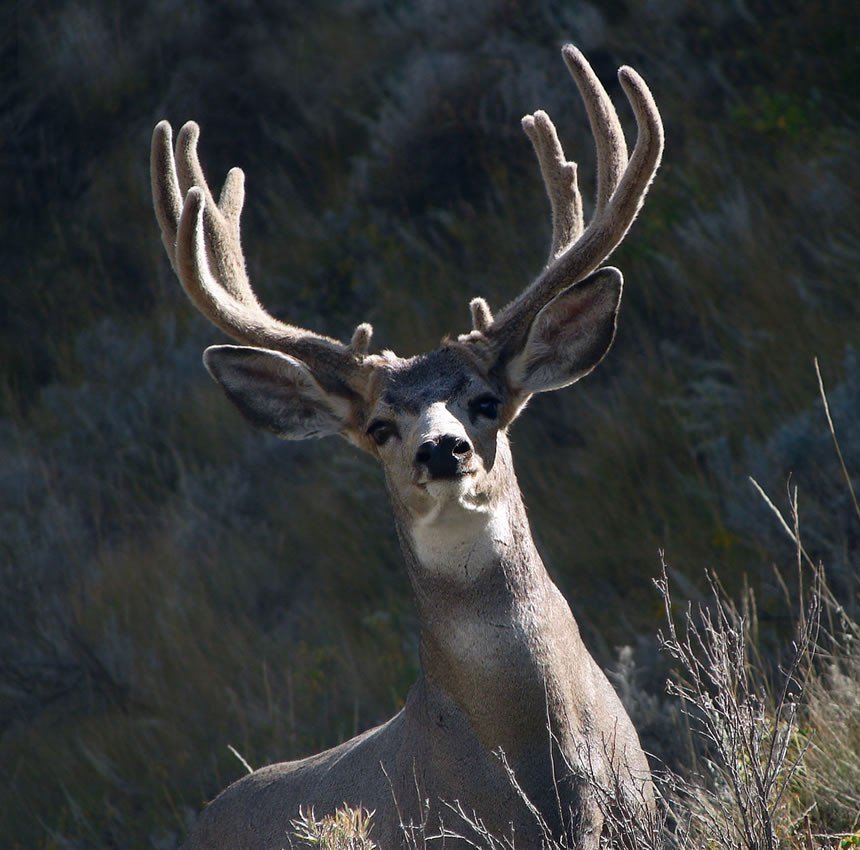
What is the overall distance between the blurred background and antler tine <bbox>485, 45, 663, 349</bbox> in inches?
69.8

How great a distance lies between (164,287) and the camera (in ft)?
33.7

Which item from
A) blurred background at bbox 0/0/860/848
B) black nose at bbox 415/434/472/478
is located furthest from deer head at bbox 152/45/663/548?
blurred background at bbox 0/0/860/848

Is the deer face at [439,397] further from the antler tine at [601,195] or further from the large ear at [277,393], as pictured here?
the antler tine at [601,195]

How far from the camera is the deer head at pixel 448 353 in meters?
4.29

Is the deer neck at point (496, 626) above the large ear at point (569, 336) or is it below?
below

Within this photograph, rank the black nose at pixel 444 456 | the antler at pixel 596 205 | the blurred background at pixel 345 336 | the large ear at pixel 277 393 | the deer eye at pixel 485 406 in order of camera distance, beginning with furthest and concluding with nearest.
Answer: the blurred background at pixel 345 336 → the large ear at pixel 277 393 → the antler at pixel 596 205 → the deer eye at pixel 485 406 → the black nose at pixel 444 456

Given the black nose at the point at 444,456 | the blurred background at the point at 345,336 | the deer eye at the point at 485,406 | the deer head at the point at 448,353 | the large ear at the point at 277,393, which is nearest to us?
the black nose at the point at 444,456

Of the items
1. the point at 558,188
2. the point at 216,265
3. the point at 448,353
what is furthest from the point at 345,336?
the point at 448,353

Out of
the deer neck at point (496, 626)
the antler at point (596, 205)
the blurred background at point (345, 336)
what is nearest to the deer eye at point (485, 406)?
the deer neck at point (496, 626)

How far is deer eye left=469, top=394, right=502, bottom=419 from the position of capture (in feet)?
14.5

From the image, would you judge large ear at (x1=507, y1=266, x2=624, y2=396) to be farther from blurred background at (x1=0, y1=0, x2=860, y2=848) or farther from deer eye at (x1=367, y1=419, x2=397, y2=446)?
blurred background at (x1=0, y1=0, x2=860, y2=848)

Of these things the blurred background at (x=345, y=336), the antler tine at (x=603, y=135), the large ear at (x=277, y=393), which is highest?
the antler tine at (x=603, y=135)

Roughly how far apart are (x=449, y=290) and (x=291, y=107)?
240cm

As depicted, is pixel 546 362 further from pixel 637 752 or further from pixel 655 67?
pixel 655 67
